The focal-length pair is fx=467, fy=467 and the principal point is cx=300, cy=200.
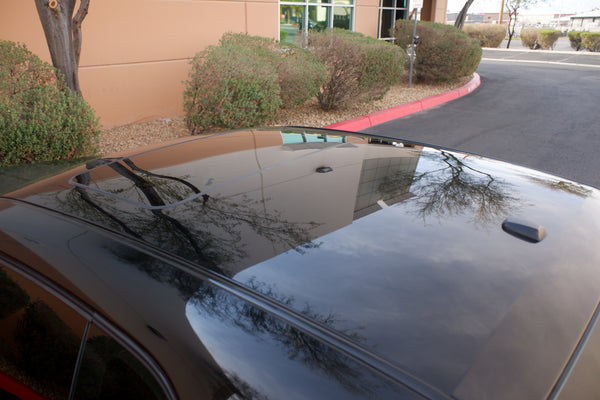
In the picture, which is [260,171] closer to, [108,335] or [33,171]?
[108,335]

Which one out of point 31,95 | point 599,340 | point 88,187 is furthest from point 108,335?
point 31,95

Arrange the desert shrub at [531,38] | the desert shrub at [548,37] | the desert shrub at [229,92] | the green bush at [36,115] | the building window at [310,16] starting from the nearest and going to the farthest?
the green bush at [36,115], the desert shrub at [229,92], the building window at [310,16], the desert shrub at [548,37], the desert shrub at [531,38]

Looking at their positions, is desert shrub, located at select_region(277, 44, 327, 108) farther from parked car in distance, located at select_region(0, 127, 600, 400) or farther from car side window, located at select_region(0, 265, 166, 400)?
car side window, located at select_region(0, 265, 166, 400)

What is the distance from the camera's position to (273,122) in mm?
8734

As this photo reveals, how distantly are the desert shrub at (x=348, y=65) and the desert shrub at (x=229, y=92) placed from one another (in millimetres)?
2229

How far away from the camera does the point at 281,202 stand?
165 centimetres

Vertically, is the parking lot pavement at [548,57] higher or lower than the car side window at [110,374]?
lower

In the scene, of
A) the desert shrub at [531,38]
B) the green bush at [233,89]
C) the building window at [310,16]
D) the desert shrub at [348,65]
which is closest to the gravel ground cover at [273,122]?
the desert shrub at [348,65]

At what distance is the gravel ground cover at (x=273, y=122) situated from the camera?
7.59 metres

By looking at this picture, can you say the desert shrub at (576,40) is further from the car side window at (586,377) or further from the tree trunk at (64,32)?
the car side window at (586,377)

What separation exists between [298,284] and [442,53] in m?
13.1

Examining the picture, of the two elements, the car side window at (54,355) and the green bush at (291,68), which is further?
the green bush at (291,68)

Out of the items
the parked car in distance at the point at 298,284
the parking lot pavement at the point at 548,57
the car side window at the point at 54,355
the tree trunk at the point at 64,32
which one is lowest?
the parking lot pavement at the point at 548,57

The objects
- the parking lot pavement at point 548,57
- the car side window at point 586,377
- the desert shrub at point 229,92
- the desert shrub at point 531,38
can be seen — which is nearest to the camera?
the car side window at point 586,377
